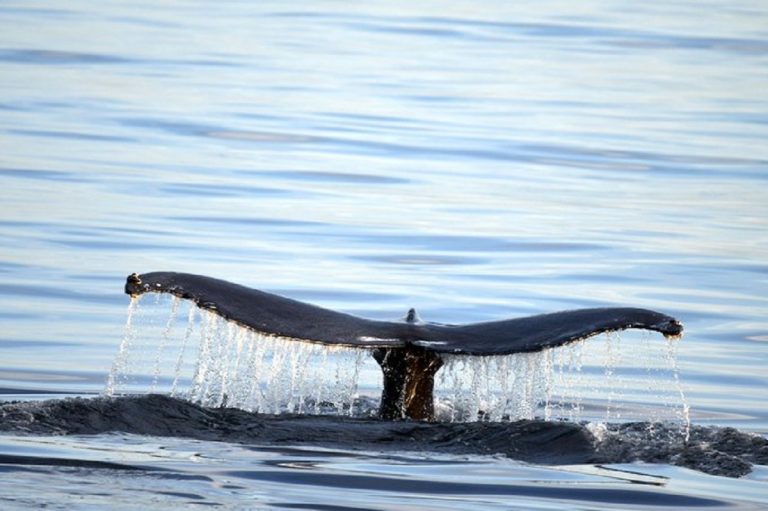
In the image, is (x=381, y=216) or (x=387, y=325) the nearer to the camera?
(x=387, y=325)

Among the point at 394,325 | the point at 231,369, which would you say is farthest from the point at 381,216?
the point at 394,325

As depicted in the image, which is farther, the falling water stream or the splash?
the falling water stream

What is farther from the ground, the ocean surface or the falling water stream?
the ocean surface

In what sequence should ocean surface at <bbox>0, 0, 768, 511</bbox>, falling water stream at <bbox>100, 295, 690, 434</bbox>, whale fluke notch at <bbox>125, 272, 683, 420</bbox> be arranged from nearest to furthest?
ocean surface at <bbox>0, 0, 768, 511</bbox> < whale fluke notch at <bbox>125, 272, 683, 420</bbox> < falling water stream at <bbox>100, 295, 690, 434</bbox>

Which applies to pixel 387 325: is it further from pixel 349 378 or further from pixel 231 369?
pixel 231 369

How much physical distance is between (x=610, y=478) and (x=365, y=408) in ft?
6.50

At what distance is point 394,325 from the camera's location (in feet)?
26.2

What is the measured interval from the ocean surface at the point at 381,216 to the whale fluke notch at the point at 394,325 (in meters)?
0.21

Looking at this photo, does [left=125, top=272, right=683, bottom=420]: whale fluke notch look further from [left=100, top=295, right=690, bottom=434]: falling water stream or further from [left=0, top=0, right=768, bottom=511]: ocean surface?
[left=0, top=0, right=768, bottom=511]: ocean surface

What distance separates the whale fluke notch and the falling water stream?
0.05m

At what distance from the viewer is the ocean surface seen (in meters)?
7.19

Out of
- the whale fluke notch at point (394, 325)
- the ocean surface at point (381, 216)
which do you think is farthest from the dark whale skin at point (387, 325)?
the ocean surface at point (381, 216)

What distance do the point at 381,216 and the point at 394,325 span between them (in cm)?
891

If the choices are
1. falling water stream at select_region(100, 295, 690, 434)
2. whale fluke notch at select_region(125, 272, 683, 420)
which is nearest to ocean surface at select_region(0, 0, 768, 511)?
falling water stream at select_region(100, 295, 690, 434)
